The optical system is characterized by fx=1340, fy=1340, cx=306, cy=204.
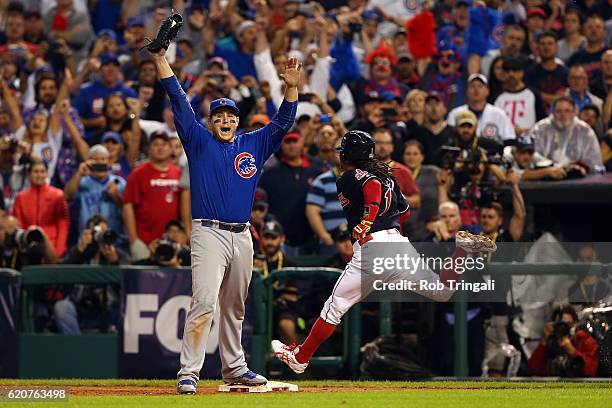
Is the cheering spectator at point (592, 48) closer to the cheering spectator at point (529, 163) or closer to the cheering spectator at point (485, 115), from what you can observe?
the cheering spectator at point (485, 115)

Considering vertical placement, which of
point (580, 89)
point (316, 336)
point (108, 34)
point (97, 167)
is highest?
point (108, 34)

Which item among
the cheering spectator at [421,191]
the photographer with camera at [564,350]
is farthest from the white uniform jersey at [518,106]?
the photographer with camera at [564,350]

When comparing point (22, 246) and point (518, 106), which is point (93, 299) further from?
point (518, 106)

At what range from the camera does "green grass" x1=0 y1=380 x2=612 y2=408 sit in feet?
30.3

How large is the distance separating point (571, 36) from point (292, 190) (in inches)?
193

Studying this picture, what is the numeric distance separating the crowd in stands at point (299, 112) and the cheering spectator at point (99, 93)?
29 mm

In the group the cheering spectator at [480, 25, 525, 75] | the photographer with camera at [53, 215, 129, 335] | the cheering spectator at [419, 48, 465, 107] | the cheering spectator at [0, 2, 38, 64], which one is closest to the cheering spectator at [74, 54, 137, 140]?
the cheering spectator at [0, 2, 38, 64]

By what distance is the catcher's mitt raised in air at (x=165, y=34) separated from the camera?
33.2ft

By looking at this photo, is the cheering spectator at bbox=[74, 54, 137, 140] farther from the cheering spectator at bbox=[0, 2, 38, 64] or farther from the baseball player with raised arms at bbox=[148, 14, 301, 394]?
the baseball player with raised arms at bbox=[148, 14, 301, 394]

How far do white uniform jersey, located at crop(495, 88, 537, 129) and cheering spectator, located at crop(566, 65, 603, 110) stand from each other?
536 mm

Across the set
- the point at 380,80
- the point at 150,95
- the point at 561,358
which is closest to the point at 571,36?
the point at 380,80

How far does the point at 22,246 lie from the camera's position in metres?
14.0

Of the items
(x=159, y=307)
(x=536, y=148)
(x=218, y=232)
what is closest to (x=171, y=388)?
(x=218, y=232)

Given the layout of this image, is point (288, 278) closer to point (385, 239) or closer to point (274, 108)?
point (385, 239)
